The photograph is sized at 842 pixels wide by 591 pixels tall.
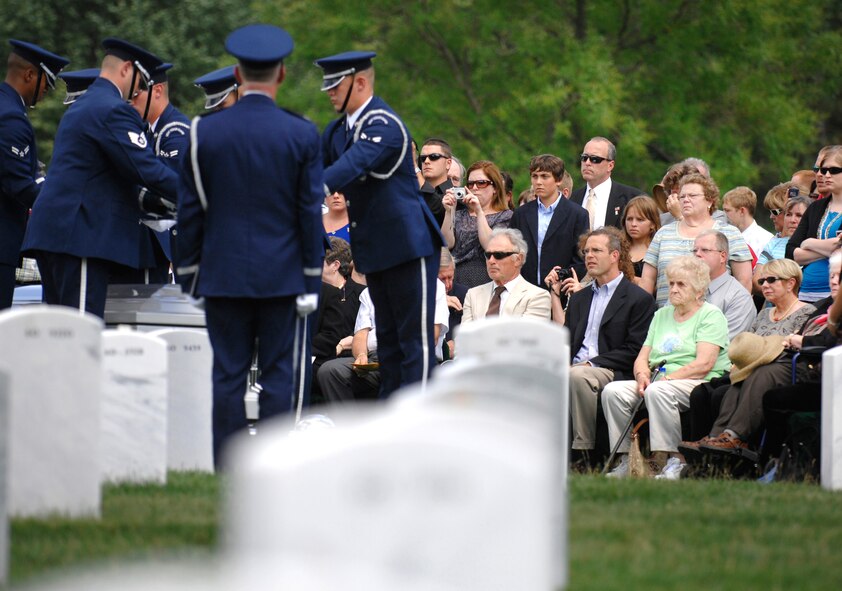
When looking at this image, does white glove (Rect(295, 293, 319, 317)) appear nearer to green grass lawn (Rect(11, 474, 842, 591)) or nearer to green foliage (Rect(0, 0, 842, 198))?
green grass lawn (Rect(11, 474, 842, 591))

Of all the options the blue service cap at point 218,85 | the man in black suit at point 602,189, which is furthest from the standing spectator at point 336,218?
the blue service cap at point 218,85

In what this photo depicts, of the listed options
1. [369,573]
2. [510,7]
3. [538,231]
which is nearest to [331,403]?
[538,231]

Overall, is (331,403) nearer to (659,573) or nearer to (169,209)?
(169,209)

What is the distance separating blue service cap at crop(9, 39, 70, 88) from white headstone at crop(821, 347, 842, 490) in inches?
209

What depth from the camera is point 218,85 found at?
9.33 m

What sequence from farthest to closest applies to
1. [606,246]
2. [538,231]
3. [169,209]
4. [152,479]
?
[538,231] → [606,246] → [169,209] → [152,479]

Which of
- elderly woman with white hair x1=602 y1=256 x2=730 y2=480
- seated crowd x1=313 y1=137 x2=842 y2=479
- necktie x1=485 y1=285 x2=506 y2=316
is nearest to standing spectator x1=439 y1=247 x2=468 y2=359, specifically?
seated crowd x1=313 y1=137 x2=842 y2=479

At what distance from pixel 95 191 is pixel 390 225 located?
5.94 feet

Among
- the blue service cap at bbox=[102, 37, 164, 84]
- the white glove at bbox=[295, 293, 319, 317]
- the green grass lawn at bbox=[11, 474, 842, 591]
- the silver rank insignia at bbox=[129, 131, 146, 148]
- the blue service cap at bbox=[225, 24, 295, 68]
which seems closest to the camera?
the green grass lawn at bbox=[11, 474, 842, 591]

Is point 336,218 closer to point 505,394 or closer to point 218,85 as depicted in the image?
point 218,85

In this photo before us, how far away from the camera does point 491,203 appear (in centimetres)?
1211

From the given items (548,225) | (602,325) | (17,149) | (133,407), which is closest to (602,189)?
(548,225)

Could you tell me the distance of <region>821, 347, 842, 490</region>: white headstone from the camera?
7520 millimetres

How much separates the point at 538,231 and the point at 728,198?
72.6 inches
